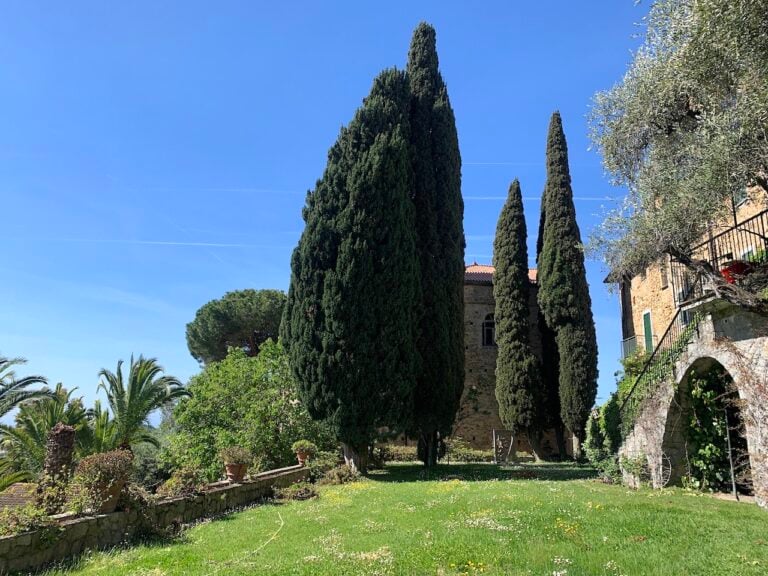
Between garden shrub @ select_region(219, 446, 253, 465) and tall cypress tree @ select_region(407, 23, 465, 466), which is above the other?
tall cypress tree @ select_region(407, 23, 465, 466)

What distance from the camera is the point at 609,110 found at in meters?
10.9

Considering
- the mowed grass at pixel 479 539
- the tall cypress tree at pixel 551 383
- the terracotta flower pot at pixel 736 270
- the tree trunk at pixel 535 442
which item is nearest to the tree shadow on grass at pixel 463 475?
the mowed grass at pixel 479 539

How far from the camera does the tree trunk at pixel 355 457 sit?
16531 millimetres

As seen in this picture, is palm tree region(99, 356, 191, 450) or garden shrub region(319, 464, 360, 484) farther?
palm tree region(99, 356, 191, 450)

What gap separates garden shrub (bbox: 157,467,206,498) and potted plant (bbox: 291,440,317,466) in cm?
533

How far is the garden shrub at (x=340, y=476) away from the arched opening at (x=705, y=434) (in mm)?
8131

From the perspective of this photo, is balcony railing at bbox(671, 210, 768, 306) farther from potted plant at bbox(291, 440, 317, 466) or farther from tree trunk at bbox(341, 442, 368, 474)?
potted plant at bbox(291, 440, 317, 466)

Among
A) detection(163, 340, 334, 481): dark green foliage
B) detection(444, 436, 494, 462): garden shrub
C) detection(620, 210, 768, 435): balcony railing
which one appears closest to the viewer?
detection(620, 210, 768, 435): balcony railing

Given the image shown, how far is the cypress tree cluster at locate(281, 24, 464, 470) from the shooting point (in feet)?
52.6

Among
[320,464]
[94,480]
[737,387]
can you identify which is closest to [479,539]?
[94,480]

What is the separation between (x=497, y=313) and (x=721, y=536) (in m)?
21.4

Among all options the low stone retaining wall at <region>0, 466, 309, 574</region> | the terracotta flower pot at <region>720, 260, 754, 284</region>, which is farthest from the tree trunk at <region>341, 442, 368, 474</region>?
the terracotta flower pot at <region>720, 260, 754, 284</region>

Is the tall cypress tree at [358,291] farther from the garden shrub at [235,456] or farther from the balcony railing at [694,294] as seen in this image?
the balcony railing at [694,294]

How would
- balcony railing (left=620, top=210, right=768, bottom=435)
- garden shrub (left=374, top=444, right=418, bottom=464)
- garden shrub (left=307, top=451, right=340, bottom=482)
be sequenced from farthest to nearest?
garden shrub (left=374, top=444, right=418, bottom=464) → garden shrub (left=307, top=451, right=340, bottom=482) → balcony railing (left=620, top=210, right=768, bottom=435)
